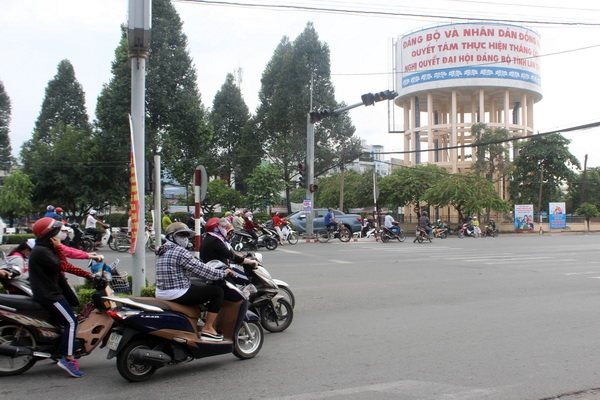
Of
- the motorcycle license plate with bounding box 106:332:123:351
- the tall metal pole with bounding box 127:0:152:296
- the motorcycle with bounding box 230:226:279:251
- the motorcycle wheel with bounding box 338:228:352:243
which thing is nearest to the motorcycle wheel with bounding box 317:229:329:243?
the motorcycle wheel with bounding box 338:228:352:243

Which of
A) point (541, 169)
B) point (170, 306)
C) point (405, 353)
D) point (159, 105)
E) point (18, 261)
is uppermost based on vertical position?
point (159, 105)

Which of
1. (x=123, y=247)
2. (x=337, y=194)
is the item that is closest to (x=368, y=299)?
(x=123, y=247)

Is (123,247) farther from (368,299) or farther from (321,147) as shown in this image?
(321,147)

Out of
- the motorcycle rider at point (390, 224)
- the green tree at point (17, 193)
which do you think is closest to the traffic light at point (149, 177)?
the motorcycle rider at point (390, 224)

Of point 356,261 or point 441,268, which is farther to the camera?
point 356,261

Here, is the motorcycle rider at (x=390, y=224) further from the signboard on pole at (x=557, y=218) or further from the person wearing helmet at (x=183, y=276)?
the signboard on pole at (x=557, y=218)

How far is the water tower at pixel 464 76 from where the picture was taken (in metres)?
46.3

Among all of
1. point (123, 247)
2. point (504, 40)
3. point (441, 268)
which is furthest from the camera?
point (504, 40)

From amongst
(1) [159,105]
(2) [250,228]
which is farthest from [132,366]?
(1) [159,105]

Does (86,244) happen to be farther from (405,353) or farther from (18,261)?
(405,353)

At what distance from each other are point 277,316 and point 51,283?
300cm

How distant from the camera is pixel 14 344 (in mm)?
5121

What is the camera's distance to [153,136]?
3334 centimetres

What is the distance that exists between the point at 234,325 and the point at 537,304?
19.0ft
